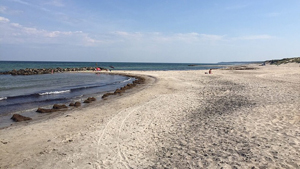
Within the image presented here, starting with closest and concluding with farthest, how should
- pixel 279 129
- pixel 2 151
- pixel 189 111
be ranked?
1. pixel 2 151
2. pixel 279 129
3. pixel 189 111

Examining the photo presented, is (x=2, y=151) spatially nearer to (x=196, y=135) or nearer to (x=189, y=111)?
(x=196, y=135)

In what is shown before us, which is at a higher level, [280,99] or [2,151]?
[280,99]

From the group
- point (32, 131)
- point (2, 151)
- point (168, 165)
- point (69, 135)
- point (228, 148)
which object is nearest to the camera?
point (168, 165)

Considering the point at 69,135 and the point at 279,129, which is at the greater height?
the point at 279,129

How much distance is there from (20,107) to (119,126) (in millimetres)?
8712

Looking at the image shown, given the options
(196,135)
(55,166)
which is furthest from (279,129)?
(55,166)

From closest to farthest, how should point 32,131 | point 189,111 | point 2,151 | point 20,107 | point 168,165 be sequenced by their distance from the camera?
point 168,165
point 2,151
point 32,131
point 189,111
point 20,107

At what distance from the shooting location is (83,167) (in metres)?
5.23

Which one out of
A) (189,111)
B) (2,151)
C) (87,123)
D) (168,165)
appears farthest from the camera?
(189,111)

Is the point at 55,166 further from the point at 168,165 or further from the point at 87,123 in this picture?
the point at 87,123

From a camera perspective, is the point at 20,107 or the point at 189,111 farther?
the point at 20,107

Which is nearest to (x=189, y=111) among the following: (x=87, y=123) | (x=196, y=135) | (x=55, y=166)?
(x=196, y=135)

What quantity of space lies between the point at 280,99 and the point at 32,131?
13.5 metres

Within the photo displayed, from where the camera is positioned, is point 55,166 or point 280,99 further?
point 280,99
